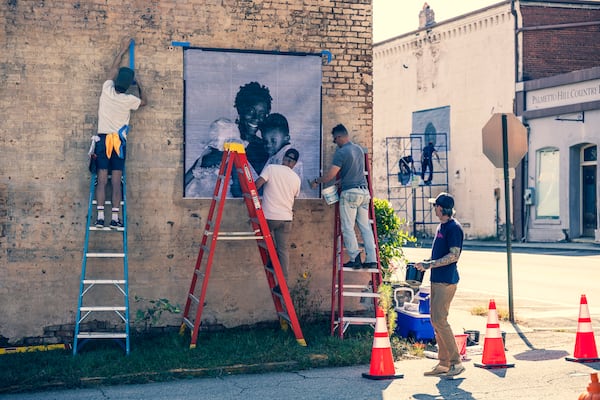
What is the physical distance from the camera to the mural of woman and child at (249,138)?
11719 mm

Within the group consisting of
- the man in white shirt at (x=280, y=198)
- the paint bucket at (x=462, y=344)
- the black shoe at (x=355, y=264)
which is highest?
the man in white shirt at (x=280, y=198)

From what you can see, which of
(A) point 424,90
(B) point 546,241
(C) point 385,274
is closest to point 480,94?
(A) point 424,90

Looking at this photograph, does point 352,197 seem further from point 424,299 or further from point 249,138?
point 249,138

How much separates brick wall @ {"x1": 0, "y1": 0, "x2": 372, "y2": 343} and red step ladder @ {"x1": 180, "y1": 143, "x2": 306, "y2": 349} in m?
0.27

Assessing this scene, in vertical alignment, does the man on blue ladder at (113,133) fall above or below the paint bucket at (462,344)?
above

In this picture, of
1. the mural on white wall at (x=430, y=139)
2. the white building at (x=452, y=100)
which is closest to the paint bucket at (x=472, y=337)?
the white building at (x=452, y=100)

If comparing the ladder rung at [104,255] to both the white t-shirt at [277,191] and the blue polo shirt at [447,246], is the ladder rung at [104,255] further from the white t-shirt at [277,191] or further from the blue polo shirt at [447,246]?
the blue polo shirt at [447,246]

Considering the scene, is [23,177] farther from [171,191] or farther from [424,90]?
[424,90]

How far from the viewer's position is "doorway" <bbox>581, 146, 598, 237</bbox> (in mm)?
31969

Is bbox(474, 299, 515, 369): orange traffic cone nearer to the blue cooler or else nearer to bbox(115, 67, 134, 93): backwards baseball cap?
the blue cooler

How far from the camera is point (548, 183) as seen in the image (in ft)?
111

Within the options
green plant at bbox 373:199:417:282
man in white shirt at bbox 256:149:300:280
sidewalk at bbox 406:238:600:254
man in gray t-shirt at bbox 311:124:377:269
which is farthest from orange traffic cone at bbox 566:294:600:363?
sidewalk at bbox 406:238:600:254

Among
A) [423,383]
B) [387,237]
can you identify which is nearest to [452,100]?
[387,237]

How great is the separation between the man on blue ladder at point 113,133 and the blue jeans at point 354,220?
9.59ft
